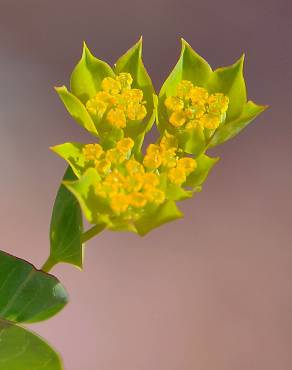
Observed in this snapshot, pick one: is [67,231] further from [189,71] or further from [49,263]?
[189,71]

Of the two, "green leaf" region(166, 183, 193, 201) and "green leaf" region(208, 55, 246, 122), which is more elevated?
"green leaf" region(208, 55, 246, 122)

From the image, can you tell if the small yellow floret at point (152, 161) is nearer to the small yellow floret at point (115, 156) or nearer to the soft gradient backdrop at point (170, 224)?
the small yellow floret at point (115, 156)

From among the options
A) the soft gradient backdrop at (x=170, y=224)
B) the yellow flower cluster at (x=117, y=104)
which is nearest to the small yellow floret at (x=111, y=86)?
the yellow flower cluster at (x=117, y=104)

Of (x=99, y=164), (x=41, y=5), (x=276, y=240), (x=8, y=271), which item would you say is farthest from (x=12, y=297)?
(x=41, y=5)

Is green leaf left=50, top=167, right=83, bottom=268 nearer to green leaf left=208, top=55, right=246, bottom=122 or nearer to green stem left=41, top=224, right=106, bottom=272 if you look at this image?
green stem left=41, top=224, right=106, bottom=272

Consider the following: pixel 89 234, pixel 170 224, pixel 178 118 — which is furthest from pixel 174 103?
pixel 170 224

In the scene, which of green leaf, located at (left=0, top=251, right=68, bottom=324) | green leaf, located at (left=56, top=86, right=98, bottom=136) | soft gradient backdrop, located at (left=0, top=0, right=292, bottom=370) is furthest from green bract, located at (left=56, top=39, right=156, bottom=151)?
soft gradient backdrop, located at (left=0, top=0, right=292, bottom=370)
